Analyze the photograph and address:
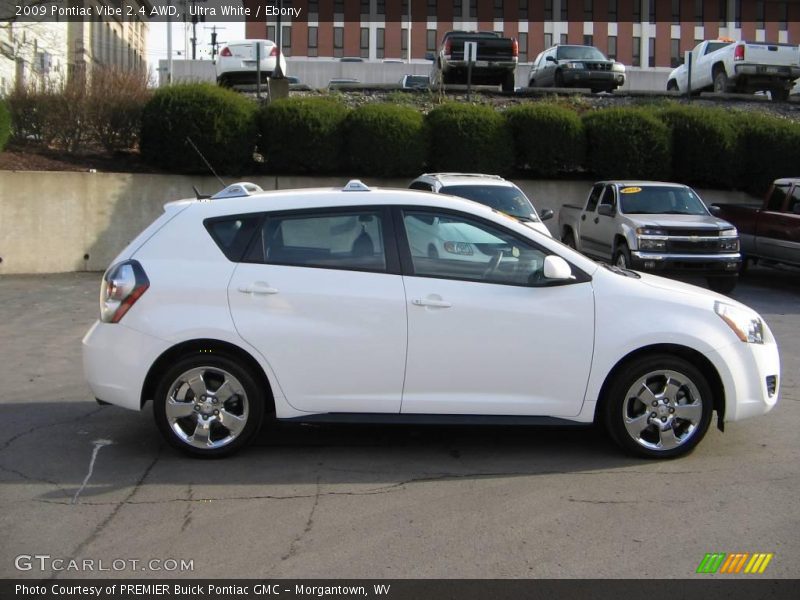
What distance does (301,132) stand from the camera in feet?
56.8

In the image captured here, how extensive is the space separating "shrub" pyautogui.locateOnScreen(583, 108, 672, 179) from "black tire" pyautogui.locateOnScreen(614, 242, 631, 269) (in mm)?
4288

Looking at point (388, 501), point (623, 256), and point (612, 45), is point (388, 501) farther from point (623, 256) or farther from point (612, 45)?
point (612, 45)

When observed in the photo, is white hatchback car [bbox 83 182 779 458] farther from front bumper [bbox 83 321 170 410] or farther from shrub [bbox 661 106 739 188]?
shrub [bbox 661 106 739 188]

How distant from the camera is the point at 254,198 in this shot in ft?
19.8

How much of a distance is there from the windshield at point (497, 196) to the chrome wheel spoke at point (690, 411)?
7333 millimetres

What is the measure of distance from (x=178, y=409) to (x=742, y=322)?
3.71 m

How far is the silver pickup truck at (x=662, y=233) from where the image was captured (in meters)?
14.0

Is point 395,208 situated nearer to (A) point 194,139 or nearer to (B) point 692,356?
(B) point 692,356

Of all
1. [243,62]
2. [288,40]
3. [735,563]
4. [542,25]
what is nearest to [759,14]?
[542,25]

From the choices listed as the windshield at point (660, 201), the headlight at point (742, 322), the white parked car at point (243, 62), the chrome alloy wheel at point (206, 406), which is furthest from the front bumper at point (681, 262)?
the white parked car at point (243, 62)

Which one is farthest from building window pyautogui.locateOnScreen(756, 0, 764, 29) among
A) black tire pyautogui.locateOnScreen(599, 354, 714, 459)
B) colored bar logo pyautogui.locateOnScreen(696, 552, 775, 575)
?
colored bar logo pyautogui.locateOnScreen(696, 552, 775, 575)

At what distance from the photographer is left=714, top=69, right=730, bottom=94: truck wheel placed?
1000 inches

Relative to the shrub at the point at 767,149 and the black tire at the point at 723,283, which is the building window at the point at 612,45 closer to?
the shrub at the point at 767,149
